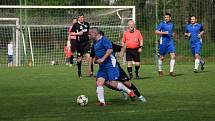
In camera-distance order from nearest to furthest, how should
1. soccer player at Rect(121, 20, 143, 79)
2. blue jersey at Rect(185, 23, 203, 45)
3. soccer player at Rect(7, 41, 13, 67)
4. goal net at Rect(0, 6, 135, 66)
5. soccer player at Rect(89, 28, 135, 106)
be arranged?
soccer player at Rect(89, 28, 135, 106) < soccer player at Rect(121, 20, 143, 79) < blue jersey at Rect(185, 23, 203, 45) < soccer player at Rect(7, 41, 13, 67) < goal net at Rect(0, 6, 135, 66)

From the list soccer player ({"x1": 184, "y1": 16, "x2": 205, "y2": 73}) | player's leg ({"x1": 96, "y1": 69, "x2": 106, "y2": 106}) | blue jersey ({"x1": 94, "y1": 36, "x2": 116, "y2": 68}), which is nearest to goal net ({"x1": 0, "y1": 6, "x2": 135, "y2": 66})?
soccer player ({"x1": 184, "y1": 16, "x2": 205, "y2": 73})

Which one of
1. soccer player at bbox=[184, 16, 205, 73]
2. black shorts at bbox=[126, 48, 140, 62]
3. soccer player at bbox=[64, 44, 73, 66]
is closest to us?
black shorts at bbox=[126, 48, 140, 62]

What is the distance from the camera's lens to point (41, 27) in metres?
33.3

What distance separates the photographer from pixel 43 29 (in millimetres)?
33000

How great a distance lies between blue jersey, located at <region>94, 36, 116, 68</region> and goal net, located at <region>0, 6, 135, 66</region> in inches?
707

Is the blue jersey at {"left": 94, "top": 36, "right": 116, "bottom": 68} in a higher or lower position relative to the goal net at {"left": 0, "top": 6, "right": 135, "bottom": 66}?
lower

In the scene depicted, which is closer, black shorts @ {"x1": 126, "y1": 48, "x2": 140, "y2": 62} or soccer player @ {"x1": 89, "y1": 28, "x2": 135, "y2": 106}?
soccer player @ {"x1": 89, "y1": 28, "x2": 135, "y2": 106}

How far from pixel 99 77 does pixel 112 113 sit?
72.4 inches

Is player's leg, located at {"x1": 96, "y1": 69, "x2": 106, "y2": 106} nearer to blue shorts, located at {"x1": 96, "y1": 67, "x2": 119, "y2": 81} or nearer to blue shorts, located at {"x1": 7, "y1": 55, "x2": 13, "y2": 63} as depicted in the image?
blue shorts, located at {"x1": 96, "y1": 67, "x2": 119, "y2": 81}

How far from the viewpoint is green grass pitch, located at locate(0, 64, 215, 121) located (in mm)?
10531

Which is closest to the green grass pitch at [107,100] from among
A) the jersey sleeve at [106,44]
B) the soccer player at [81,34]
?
the jersey sleeve at [106,44]

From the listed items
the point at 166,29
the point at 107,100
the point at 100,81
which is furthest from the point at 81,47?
the point at 100,81

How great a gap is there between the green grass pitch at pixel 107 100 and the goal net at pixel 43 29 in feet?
39.8

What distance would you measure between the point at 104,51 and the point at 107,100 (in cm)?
120
